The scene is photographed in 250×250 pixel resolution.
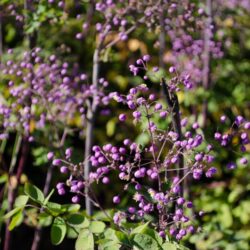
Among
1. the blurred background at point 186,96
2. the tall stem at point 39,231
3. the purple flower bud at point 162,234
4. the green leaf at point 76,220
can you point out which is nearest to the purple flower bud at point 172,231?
the purple flower bud at point 162,234

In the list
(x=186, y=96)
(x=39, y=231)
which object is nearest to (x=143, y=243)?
(x=39, y=231)

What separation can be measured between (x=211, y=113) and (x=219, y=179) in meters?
0.52

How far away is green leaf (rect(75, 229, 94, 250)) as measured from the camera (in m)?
1.62

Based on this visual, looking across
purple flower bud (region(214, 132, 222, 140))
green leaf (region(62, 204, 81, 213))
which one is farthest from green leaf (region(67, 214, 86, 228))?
purple flower bud (region(214, 132, 222, 140))

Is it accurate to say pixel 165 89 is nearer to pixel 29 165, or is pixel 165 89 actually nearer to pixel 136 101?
pixel 136 101

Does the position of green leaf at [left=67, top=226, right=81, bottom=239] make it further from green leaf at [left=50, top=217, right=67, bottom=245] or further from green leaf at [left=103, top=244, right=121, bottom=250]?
green leaf at [left=103, top=244, right=121, bottom=250]

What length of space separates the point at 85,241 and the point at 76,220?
0.57 ft

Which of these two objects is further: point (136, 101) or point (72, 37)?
point (72, 37)

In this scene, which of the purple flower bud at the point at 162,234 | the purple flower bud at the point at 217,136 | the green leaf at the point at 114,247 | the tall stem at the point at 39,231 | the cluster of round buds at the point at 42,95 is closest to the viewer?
the green leaf at the point at 114,247

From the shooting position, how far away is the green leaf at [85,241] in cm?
162

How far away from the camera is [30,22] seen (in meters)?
2.71

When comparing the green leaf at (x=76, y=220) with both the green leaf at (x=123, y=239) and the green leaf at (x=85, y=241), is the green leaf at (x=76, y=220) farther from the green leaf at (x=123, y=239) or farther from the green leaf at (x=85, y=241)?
the green leaf at (x=123, y=239)

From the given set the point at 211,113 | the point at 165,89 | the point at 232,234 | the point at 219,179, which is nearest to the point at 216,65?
the point at 211,113

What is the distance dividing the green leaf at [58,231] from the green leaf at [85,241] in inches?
3.9
